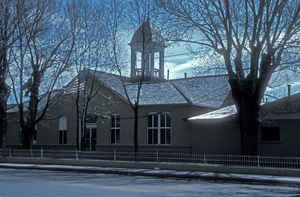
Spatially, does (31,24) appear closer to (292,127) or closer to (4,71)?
(4,71)

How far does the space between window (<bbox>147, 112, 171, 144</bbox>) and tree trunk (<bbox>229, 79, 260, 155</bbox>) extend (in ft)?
29.8

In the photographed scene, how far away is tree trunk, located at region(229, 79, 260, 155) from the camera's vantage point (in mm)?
21484

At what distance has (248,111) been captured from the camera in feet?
71.2

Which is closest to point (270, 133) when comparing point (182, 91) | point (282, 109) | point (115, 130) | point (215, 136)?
point (282, 109)

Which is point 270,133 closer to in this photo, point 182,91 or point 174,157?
point 174,157

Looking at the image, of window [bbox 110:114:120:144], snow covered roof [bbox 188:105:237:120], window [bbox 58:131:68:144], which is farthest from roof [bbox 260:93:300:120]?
window [bbox 58:131:68:144]

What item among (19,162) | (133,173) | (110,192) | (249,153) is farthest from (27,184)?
(19,162)

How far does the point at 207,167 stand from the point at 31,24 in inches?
615

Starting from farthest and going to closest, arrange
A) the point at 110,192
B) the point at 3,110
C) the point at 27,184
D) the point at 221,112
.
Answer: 1. the point at 3,110
2. the point at 221,112
3. the point at 27,184
4. the point at 110,192

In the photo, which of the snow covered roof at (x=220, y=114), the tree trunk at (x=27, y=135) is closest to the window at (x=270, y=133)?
the snow covered roof at (x=220, y=114)

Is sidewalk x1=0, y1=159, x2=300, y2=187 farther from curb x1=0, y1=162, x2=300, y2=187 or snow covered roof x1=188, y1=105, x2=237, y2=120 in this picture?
snow covered roof x1=188, y1=105, x2=237, y2=120

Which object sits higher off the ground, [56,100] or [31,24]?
[31,24]

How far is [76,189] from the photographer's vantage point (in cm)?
1411

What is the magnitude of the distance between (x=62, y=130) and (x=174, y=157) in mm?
16211
